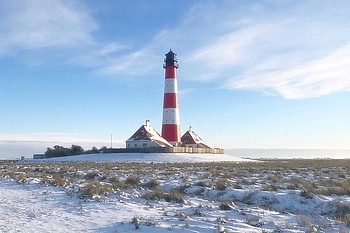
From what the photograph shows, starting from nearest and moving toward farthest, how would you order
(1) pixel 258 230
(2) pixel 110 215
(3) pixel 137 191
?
(1) pixel 258 230 < (2) pixel 110 215 < (3) pixel 137 191

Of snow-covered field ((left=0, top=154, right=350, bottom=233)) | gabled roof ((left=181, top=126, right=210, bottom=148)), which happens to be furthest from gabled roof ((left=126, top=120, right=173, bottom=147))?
snow-covered field ((left=0, top=154, right=350, bottom=233))

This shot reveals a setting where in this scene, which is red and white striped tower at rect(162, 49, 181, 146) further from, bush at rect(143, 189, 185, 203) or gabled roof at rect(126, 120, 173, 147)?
bush at rect(143, 189, 185, 203)

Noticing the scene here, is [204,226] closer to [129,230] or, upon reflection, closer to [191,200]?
[129,230]

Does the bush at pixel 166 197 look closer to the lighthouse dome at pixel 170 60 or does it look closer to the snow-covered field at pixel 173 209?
the snow-covered field at pixel 173 209

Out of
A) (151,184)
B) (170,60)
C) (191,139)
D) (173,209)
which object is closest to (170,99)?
(170,60)

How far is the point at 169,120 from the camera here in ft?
181

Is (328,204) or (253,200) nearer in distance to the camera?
(328,204)

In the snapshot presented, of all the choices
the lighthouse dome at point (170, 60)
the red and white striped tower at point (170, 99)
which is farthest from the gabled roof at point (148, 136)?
the lighthouse dome at point (170, 60)

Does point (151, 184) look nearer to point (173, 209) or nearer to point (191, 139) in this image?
point (173, 209)

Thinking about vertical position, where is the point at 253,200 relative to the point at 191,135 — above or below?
below

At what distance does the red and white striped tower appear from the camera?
54831 mm

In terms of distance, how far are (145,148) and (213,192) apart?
40.4m

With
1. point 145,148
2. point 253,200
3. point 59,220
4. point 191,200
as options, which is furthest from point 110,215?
point 145,148

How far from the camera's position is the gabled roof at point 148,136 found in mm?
57469
